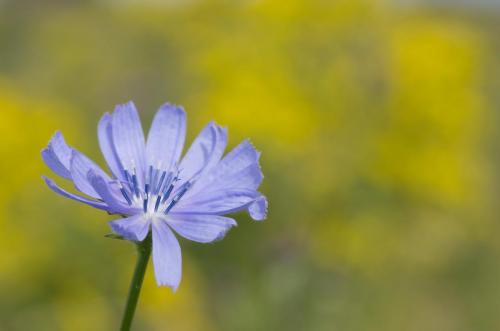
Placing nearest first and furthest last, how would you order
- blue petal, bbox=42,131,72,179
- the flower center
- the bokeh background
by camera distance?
blue petal, bbox=42,131,72,179 → the flower center → the bokeh background

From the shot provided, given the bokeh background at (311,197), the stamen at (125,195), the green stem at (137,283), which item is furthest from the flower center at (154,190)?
the bokeh background at (311,197)

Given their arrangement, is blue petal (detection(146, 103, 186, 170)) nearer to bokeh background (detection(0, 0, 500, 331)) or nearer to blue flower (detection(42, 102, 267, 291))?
blue flower (detection(42, 102, 267, 291))

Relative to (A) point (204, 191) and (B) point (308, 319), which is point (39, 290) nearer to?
(B) point (308, 319)

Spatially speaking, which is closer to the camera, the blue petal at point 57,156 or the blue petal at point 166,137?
the blue petal at point 57,156

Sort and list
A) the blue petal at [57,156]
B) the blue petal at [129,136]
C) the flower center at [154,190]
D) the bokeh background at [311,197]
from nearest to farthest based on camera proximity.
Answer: the blue petal at [57,156] → the flower center at [154,190] → the blue petal at [129,136] → the bokeh background at [311,197]

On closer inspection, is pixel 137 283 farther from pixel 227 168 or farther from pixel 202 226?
pixel 227 168

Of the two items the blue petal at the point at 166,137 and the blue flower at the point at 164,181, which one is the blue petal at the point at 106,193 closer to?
the blue flower at the point at 164,181

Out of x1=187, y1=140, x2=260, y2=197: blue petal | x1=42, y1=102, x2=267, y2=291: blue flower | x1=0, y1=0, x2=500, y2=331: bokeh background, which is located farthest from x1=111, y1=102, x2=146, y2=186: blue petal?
x1=0, y1=0, x2=500, y2=331: bokeh background

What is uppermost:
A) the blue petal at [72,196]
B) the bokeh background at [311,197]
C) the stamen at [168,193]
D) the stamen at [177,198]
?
the blue petal at [72,196]

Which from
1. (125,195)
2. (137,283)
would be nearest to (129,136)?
(125,195)
